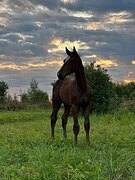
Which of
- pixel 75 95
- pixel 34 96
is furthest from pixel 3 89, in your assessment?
pixel 75 95

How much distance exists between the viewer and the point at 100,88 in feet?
70.2

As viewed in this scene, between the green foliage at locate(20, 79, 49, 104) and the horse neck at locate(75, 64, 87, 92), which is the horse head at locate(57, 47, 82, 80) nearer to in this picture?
the horse neck at locate(75, 64, 87, 92)

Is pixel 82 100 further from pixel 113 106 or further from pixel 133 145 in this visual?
pixel 113 106

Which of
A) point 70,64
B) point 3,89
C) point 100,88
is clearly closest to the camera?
point 70,64

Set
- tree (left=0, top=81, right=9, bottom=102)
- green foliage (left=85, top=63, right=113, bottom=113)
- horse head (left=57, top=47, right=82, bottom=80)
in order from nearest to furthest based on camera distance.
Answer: horse head (left=57, top=47, right=82, bottom=80) < green foliage (left=85, top=63, right=113, bottom=113) < tree (left=0, top=81, right=9, bottom=102)

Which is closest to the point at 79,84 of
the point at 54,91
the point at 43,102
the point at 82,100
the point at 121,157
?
the point at 82,100

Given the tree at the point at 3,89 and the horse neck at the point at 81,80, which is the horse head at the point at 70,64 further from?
the tree at the point at 3,89

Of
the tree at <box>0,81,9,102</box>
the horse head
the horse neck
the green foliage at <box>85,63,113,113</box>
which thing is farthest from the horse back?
the tree at <box>0,81,9,102</box>

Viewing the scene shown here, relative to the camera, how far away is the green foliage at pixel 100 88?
69.9ft

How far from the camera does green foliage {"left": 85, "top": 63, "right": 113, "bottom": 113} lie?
838 inches

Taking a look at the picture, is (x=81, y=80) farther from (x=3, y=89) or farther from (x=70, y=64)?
(x=3, y=89)

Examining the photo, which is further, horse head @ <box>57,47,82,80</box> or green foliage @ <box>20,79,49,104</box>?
green foliage @ <box>20,79,49,104</box>

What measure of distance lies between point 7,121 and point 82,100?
439 inches

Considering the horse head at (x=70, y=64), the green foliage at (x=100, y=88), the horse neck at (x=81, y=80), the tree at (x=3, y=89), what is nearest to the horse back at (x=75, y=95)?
the horse neck at (x=81, y=80)
